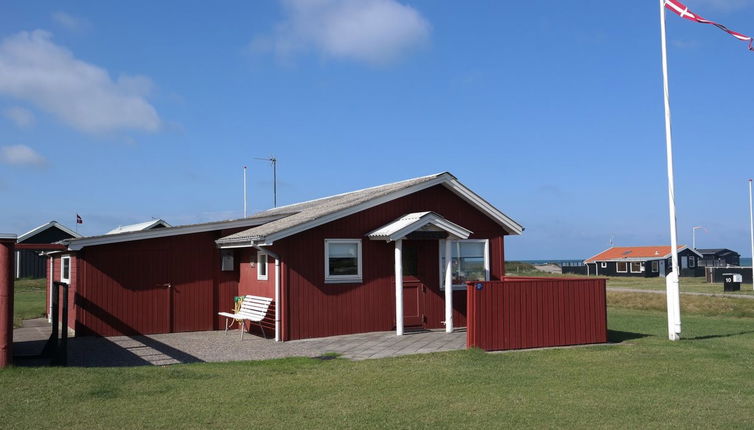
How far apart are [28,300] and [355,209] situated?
18396mm

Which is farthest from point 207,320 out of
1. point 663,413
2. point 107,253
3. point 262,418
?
point 663,413

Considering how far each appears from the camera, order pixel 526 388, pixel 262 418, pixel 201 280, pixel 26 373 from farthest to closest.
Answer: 1. pixel 201 280
2. pixel 26 373
3. pixel 526 388
4. pixel 262 418

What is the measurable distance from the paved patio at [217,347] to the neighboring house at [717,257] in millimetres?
69256

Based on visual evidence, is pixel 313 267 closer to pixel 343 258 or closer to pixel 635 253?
pixel 343 258

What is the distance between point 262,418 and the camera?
7.54 metres

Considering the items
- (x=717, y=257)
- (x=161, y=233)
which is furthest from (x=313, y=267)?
(x=717, y=257)

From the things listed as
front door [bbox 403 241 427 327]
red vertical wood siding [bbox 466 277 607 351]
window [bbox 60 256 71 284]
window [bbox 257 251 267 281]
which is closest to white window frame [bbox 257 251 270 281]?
window [bbox 257 251 267 281]

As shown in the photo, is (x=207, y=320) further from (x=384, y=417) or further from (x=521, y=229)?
(x=384, y=417)

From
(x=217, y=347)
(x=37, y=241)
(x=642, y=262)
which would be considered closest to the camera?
(x=217, y=347)

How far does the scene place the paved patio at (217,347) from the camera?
39.7ft

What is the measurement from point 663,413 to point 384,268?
8.65 metres

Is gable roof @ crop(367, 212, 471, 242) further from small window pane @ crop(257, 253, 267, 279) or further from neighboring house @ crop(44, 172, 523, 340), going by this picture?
small window pane @ crop(257, 253, 267, 279)

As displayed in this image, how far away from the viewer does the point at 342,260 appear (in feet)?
50.4

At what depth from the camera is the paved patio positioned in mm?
12094
